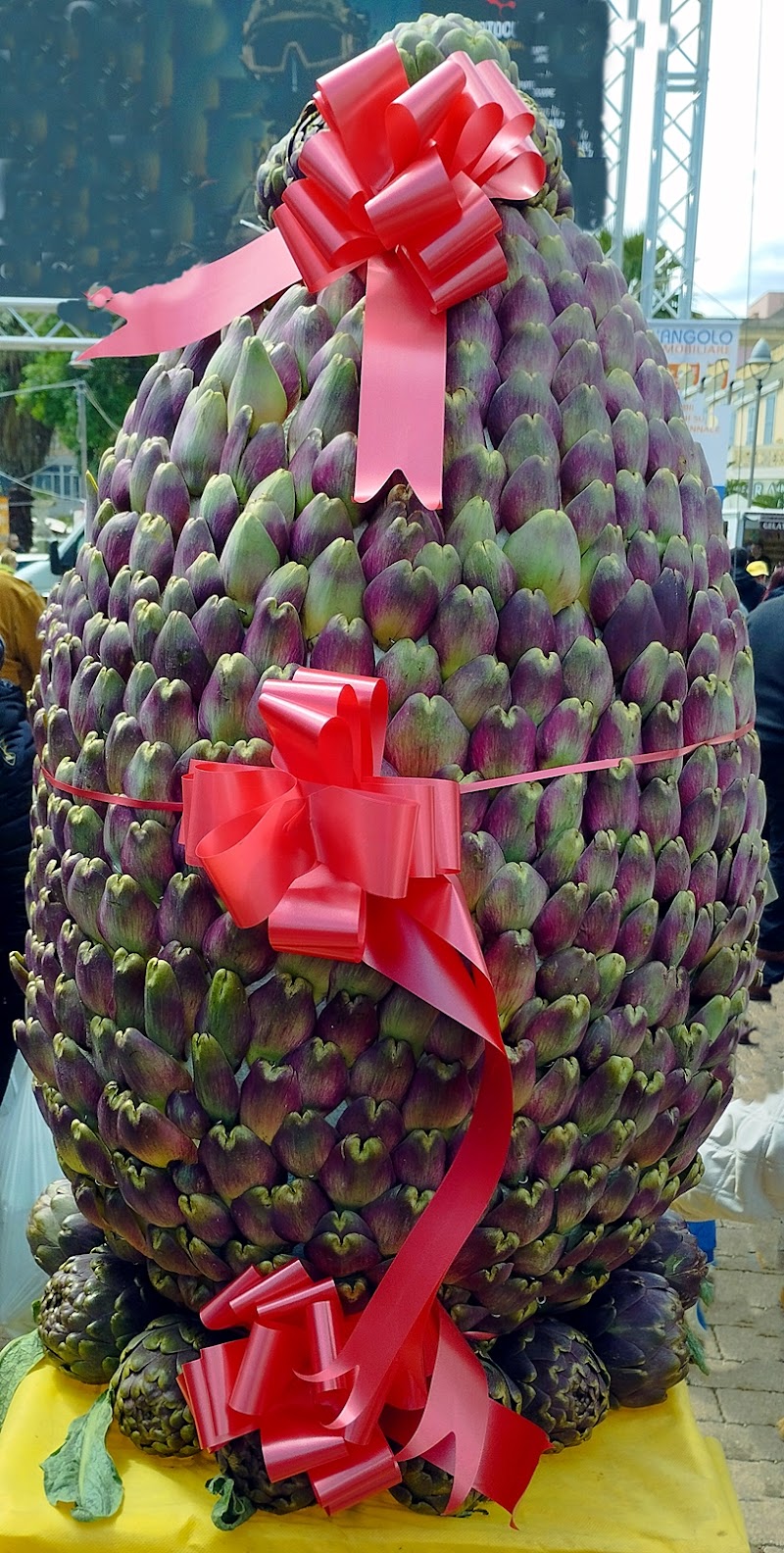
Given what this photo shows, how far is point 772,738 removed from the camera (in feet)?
9.52

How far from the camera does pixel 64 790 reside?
2.63ft

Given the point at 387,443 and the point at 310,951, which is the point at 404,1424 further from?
the point at 387,443

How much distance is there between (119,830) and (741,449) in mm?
8067

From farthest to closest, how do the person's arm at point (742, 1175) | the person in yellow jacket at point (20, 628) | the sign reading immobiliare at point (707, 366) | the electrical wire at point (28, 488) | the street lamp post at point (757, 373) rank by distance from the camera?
the street lamp post at point (757, 373), the electrical wire at point (28, 488), the sign reading immobiliare at point (707, 366), the person in yellow jacket at point (20, 628), the person's arm at point (742, 1175)

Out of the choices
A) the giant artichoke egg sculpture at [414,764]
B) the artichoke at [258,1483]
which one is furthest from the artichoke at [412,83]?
the artichoke at [258,1483]

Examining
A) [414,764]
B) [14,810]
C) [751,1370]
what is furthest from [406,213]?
[751,1370]

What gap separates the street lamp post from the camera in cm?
776

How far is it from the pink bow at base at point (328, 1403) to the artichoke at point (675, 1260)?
0.69 feet

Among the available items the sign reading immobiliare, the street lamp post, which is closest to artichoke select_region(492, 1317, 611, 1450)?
the sign reading immobiliare

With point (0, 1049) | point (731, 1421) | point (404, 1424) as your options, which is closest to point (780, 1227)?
point (731, 1421)

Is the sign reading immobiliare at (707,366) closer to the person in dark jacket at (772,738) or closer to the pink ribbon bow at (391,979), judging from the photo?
the person in dark jacket at (772,738)

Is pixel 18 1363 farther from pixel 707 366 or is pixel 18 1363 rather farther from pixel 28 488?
pixel 28 488

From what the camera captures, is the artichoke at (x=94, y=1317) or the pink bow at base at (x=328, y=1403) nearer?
the pink bow at base at (x=328, y=1403)

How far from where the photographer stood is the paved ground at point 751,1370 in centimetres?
206
